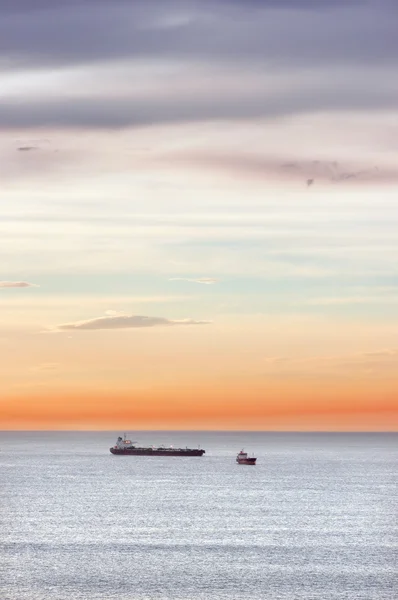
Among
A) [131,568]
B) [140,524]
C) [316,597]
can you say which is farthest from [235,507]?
[316,597]

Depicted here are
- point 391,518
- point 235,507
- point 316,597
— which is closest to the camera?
point 316,597

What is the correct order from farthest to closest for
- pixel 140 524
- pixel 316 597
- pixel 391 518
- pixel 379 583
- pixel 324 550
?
pixel 391 518 < pixel 140 524 < pixel 324 550 < pixel 379 583 < pixel 316 597

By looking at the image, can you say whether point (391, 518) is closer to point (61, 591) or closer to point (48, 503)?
point (48, 503)

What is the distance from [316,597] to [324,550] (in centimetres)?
2838

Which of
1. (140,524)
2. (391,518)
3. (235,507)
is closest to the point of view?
(140,524)

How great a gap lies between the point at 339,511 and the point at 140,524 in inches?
1531

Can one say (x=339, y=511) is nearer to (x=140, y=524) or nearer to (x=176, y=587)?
(x=140, y=524)

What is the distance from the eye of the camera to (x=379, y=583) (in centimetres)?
11025

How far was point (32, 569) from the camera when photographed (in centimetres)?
11638

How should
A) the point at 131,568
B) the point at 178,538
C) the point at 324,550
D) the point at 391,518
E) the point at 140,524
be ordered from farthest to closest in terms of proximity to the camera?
1. the point at 391,518
2. the point at 140,524
3. the point at 178,538
4. the point at 324,550
5. the point at 131,568

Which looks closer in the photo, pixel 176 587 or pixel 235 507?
pixel 176 587

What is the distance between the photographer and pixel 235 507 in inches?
7141

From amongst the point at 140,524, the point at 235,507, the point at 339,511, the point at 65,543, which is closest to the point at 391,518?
the point at 339,511

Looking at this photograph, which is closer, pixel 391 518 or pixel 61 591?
pixel 61 591
